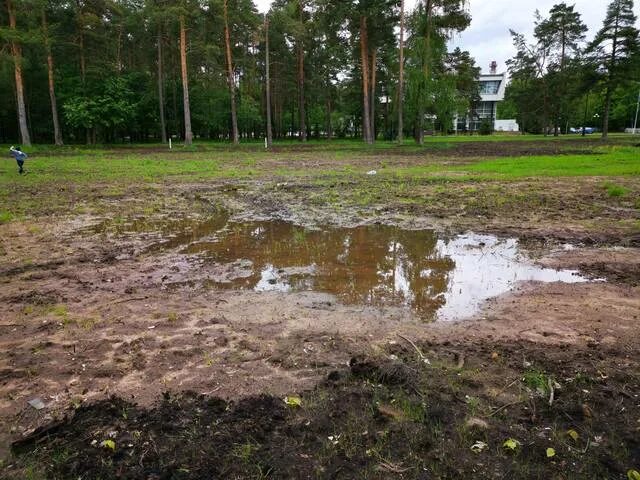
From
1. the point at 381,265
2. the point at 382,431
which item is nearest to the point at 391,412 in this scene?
the point at 382,431

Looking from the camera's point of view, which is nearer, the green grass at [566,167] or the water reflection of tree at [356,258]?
the water reflection of tree at [356,258]

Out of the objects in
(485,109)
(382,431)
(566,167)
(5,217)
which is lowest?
(382,431)

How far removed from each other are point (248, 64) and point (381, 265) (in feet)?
158

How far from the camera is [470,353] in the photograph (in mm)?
4172

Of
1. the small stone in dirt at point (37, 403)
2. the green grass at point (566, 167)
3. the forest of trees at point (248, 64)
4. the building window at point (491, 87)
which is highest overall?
the building window at point (491, 87)

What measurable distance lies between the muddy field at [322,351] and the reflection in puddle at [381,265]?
0.17 ft

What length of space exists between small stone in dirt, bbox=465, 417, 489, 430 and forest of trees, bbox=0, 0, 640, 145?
1397 inches

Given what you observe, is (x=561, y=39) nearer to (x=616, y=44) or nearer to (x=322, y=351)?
(x=616, y=44)

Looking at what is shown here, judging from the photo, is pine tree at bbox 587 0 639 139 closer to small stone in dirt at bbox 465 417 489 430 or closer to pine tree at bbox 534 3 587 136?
pine tree at bbox 534 3 587 136

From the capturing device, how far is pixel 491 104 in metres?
102

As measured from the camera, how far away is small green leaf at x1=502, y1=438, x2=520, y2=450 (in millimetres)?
2879

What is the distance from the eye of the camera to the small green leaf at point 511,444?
2.88m

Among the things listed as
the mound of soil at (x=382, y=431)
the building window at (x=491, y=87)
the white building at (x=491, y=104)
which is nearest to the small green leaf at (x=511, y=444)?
the mound of soil at (x=382, y=431)

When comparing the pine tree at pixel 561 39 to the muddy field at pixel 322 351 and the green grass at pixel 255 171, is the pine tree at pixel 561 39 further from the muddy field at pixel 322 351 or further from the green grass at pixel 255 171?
the muddy field at pixel 322 351
